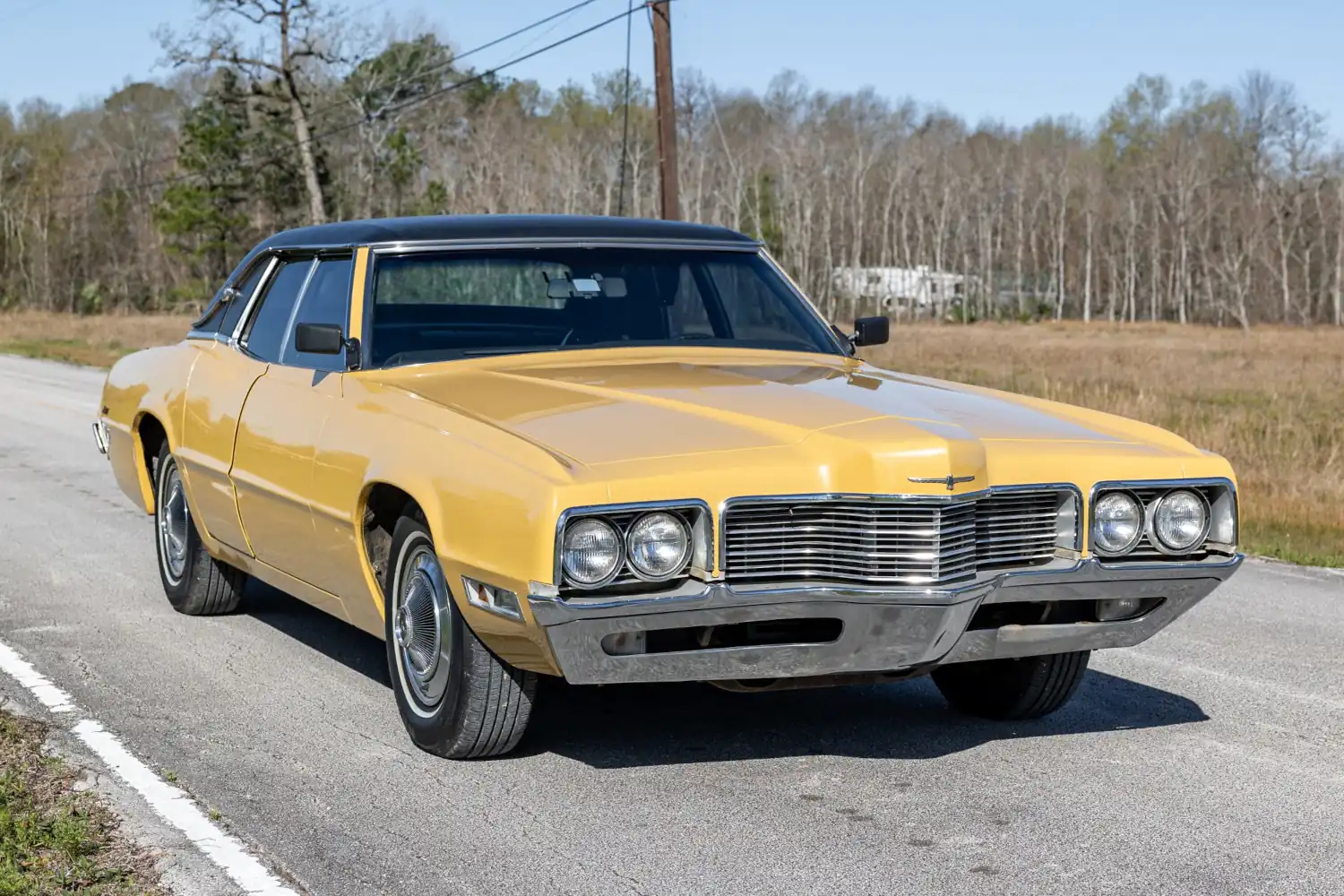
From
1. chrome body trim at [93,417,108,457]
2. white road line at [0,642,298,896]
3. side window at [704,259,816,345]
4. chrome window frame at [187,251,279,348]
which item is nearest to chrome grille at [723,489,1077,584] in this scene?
white road line at [0,642,298,896]

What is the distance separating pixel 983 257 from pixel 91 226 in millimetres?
49480

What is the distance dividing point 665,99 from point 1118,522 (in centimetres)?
1974

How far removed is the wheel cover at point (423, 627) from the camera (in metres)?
4.94

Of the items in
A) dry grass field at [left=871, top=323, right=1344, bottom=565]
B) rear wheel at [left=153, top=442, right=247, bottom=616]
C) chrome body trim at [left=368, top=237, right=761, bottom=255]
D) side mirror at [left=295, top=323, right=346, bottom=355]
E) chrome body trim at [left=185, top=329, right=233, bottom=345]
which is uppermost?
chrome body trim at [left=368, top=237, right=761, bottom=255]

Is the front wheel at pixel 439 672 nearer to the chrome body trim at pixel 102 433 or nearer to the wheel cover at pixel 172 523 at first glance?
the wheel cover at pixel 172 523

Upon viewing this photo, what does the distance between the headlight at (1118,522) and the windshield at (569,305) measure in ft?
5.81

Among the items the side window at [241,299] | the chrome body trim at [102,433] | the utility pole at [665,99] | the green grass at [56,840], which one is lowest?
the green grass at [56,840]

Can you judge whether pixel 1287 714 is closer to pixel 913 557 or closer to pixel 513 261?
pixel 913 557

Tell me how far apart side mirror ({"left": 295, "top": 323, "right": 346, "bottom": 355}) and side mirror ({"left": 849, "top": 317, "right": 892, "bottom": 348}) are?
2087 millimetres

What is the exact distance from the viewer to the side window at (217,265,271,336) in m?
7.05

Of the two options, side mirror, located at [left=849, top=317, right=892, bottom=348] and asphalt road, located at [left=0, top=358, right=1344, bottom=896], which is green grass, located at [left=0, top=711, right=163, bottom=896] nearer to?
asphalt road, located at [left=0, top=358, right=1344, bottom=896]

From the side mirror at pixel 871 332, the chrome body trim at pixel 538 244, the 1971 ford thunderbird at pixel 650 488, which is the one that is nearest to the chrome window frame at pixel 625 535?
the 1971 ford thunderbird at pixel 650 488

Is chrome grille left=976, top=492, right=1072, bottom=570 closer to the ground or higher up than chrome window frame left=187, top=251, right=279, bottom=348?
closer to the ground

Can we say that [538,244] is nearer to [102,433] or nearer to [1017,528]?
[1017,528]
